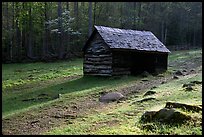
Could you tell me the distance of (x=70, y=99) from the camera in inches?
643

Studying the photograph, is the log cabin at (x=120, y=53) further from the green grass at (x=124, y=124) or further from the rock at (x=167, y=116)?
the rock at (x=167, y=116)

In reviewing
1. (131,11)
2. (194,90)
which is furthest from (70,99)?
(131,11)

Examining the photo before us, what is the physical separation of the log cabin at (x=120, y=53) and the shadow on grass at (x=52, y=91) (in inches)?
44.5

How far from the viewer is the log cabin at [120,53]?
80.5ft

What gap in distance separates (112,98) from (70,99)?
2.36 meters

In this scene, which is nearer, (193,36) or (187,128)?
(187,128)

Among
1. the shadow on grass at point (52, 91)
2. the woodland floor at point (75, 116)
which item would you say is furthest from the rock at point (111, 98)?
the shadow on grass at point (52, 91)

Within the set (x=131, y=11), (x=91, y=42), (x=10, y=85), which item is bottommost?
(x=10, y=85)

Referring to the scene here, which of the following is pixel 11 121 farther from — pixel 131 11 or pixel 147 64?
pixel 131 11

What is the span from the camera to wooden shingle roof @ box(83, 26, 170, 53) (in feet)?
80.8

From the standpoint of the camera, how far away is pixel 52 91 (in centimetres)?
1956

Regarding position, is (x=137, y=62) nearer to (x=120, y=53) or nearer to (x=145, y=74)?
(x=145, y=74)

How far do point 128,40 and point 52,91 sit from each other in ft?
29.7

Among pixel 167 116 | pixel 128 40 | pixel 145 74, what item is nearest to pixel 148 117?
pixel 167 116
